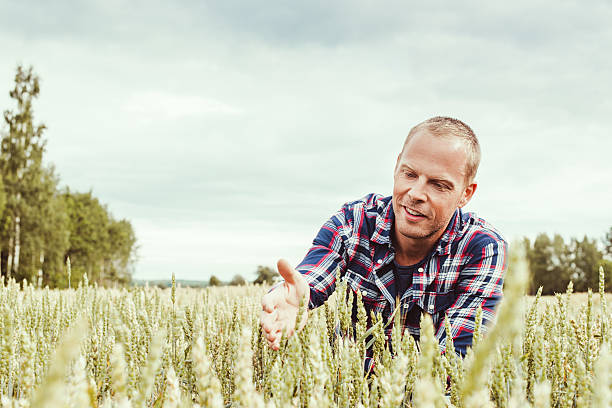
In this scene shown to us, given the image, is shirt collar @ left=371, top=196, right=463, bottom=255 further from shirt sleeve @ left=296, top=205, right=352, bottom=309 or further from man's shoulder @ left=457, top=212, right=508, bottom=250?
shirt sleeve @ left=296, top=205, right=352, bottom=309

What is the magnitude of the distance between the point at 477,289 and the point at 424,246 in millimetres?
621

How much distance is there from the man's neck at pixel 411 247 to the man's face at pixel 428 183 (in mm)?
271

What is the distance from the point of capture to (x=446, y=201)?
3426mm

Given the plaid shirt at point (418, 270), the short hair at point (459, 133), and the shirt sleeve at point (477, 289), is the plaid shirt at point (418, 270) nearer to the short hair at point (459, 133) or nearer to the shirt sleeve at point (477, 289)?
the shirt sleeve at point (477, 289)

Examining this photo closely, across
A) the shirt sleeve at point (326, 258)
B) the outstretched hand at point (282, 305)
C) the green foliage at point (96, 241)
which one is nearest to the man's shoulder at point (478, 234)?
the shirt sleeve at point (326, 258)

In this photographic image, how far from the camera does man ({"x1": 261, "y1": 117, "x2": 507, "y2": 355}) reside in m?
3.38

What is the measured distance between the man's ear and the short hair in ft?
0.28

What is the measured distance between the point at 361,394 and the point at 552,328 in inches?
60.9

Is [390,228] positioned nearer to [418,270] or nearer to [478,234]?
[418,270]

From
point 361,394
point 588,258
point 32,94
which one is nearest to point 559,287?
point 588,258

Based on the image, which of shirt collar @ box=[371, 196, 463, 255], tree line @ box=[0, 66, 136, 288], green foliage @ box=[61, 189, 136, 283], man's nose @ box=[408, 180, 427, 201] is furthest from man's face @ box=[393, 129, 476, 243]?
green foliage @ box=[61, 189, 136, 283]

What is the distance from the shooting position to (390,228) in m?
3.95

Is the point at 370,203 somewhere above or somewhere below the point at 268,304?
above

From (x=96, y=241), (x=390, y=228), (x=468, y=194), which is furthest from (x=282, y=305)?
(x=96, y=241)
